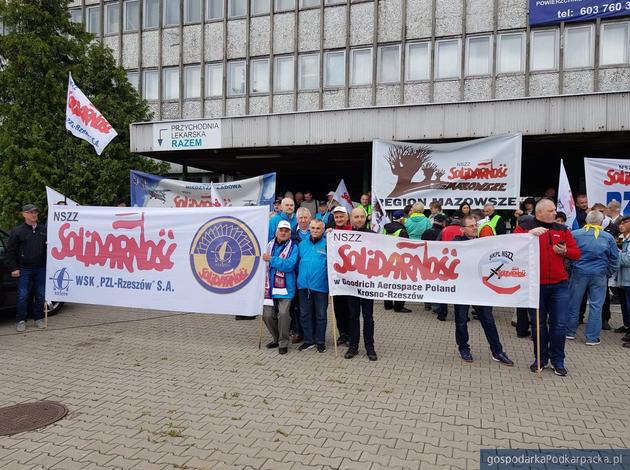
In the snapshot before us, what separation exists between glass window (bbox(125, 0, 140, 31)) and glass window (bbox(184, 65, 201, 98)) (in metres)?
3.70

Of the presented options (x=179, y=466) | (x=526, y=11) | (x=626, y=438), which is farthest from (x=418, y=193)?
(x=526, y=11)

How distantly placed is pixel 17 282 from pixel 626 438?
847 cm

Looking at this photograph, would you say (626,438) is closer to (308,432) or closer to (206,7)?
(308,432)

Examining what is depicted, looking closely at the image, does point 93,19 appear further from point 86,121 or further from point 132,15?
point 86,121

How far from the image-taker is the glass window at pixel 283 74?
22947 millimetres

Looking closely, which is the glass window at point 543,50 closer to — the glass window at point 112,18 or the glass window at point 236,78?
the glass window at point 236,78

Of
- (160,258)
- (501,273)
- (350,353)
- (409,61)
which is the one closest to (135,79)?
(409,61)

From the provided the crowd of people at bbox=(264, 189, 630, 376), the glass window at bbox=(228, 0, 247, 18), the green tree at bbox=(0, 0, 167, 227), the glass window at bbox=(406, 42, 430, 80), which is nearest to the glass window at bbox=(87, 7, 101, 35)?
the glass window at bbox=(228, 0, 247, 18)

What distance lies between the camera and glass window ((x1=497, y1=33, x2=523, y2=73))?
20.0 metres

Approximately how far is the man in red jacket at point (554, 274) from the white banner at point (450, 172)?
449 cm

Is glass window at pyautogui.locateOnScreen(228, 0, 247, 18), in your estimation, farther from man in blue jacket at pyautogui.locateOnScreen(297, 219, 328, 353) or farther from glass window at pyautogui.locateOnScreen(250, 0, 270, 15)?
man in blue jacket at pyautogui.locateOnScreen(297, 219, 328, 353)

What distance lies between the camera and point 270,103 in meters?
23.2

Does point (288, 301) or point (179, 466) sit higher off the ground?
point (288, 301)

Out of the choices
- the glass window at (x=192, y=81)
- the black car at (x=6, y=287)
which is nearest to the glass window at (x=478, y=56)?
the glass window at (x=192, y=81)
